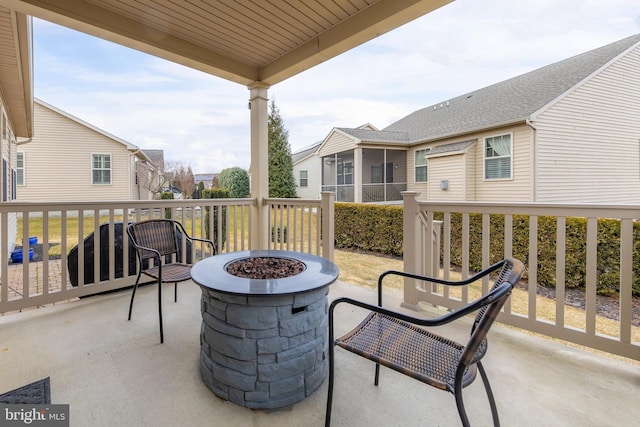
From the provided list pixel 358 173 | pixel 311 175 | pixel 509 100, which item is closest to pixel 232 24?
pixel 358 173

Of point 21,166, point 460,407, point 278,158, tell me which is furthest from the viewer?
point 278,158

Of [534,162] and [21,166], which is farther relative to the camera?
[21,166]

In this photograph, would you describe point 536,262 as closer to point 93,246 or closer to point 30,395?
point 30,395

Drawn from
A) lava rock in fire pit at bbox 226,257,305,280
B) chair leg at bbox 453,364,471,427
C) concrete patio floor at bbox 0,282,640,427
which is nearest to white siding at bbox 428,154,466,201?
concrete patio floor at bbox 0,282,640,427

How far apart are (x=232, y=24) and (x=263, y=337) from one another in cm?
283

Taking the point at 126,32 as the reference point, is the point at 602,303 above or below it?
below

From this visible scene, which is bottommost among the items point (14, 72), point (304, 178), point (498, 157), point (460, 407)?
point (460, 407)

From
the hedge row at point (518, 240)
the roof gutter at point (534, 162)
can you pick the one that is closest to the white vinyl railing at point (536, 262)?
the hedge row at point (518, 240)

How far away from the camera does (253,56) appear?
11.6 ft

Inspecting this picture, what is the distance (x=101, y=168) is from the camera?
11.7 m

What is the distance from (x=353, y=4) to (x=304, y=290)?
245 cm

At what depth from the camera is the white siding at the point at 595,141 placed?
7598 mm

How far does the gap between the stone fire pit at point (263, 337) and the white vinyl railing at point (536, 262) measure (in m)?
1.36

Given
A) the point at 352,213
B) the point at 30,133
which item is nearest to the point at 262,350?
the point at 352,213
